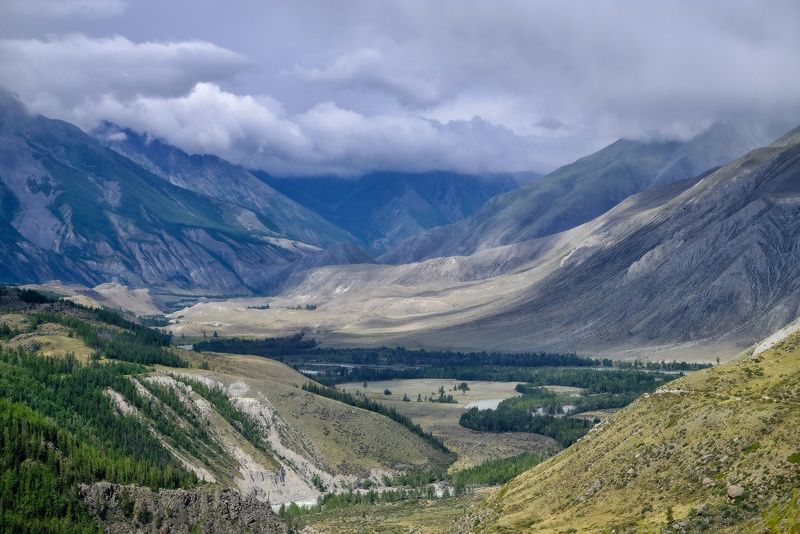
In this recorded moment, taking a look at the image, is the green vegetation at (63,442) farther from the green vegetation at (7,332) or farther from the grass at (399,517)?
the grass at (399,517)

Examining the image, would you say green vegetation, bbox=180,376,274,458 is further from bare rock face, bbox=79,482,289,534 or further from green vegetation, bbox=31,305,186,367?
bare rock face, bbox=79,482,289,534

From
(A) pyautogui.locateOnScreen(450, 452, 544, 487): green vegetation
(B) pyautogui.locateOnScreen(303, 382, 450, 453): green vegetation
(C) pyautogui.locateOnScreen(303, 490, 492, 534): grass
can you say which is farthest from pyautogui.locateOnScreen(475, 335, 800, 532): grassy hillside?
(B) pyautogui.locateOnScreen(303, 382, 450, 453): green vegetation

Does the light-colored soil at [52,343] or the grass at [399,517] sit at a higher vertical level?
the light-colored soil at [52,343]

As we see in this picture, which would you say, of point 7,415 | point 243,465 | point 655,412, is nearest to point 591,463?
point 655,412

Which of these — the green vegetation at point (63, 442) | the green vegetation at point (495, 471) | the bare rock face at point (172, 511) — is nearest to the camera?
the green vegetation at point (63, 442)

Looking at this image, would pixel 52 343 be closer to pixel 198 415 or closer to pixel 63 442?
pixel 198 415

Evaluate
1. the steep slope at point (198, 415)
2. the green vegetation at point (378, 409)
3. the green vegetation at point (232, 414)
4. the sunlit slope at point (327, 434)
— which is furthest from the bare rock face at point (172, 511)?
the green vegetation at point (378, 409)

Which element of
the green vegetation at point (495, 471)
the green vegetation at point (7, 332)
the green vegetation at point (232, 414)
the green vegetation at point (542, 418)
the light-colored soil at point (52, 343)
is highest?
the green vegetation at point (7, 332)

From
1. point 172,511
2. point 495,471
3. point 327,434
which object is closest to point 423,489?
point 495,471
